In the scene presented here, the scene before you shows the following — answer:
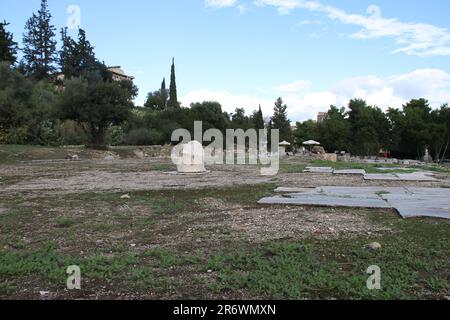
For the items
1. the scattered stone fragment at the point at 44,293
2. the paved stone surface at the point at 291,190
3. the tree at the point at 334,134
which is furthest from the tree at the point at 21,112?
the tree at the point at 334,134

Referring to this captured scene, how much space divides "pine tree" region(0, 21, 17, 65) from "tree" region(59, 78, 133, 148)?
1837 cm

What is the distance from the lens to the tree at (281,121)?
250 ft

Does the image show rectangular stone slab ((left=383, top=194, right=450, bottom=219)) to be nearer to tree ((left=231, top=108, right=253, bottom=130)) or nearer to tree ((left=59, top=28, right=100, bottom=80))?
tree ((left=231, top=108, right=253, bottom=130))

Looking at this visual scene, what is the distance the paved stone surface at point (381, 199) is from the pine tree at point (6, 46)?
43.4m

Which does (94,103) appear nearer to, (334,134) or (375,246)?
(375,246)

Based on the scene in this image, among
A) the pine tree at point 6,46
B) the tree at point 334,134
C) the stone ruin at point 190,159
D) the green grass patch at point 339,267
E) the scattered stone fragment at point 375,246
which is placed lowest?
the green grass patch at point 339,267

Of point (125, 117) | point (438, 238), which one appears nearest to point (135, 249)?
point (438, 238)

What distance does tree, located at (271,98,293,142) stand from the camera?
76344 mm

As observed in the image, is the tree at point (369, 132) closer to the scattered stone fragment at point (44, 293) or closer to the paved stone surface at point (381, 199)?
the paved stone surface at point (381, 199)

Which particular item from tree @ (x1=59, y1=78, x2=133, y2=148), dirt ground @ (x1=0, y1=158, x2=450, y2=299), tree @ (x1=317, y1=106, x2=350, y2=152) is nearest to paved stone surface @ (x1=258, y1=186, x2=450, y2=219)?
dirt ground @ (x1=0, y1=158, x2=450, y2=299)

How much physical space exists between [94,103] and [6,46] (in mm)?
22142

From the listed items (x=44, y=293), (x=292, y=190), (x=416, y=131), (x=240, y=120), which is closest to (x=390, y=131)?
(x=416, y=131)

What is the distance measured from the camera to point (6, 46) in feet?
148
